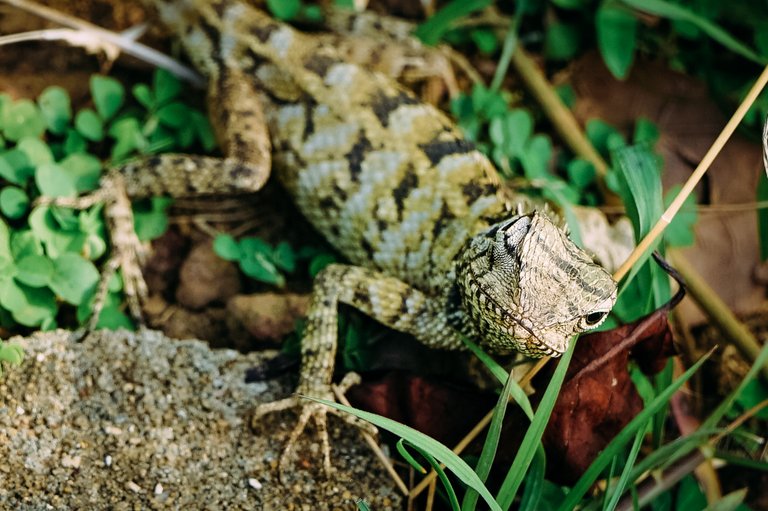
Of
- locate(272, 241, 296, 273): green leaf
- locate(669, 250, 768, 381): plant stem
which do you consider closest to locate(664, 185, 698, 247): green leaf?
locate(669, 250, 768, 381): plant stem

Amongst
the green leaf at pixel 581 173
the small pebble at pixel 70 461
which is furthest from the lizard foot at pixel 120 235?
the green leaf at pixel 581 173

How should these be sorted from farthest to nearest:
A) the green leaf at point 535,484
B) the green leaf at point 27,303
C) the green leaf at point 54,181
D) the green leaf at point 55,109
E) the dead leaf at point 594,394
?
the green leaf at point 55,109
the green leaf at point 54,181
the green leaf at point 27,303
the dead leaf at point 594,394
the green leaf at point 535,484

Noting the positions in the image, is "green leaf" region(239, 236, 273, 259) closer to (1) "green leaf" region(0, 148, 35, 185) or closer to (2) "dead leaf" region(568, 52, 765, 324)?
(1) "green leaf" region(0, 148, 35, 185)

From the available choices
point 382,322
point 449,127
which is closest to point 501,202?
point 449,127

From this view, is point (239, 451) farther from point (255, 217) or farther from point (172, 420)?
point (255, 217)

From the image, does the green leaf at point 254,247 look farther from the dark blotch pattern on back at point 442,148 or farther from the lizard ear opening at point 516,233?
the lizard ear opening at point 516,233

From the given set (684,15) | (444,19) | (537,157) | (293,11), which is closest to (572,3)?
(684,15)
